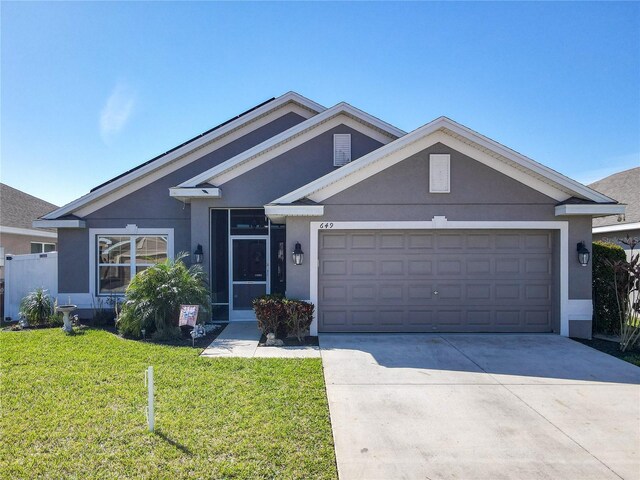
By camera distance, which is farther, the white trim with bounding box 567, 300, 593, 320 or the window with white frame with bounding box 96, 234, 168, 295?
the window with white frame with bounding box 96, 234, 168, 295

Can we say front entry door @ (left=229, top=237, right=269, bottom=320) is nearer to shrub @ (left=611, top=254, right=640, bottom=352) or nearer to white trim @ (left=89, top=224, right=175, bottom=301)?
white trim @ (left=89, top=224, right=175, bottom=301)

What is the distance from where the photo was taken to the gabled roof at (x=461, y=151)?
8664 millimetres

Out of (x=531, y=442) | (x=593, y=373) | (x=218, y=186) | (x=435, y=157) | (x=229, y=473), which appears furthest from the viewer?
(x=218, y=186)

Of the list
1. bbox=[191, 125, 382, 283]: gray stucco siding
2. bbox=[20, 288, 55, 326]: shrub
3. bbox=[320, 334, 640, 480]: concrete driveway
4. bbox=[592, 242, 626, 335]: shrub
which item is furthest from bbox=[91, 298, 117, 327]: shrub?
bbox=[592, 242, 626, 335]: shrub

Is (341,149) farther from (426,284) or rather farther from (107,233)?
(107,233)

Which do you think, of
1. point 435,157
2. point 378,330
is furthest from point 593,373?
point 435,157

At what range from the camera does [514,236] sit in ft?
30.0

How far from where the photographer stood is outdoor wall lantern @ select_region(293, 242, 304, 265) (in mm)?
8828

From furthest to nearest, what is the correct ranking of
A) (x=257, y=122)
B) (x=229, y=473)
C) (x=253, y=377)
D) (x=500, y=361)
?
(x=257, y=122), (x=500, y=361), (x=253, y=377), (x=229, y=473)

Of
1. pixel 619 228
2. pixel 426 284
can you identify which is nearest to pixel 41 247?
pixel 426 284

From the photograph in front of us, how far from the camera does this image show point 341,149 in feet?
36.7

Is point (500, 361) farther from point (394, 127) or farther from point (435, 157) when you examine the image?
point (394, 127)

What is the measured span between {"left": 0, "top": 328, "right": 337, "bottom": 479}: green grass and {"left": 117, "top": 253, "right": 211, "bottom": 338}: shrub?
4.80ft

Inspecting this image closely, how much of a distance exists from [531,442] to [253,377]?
4001 millimetres
